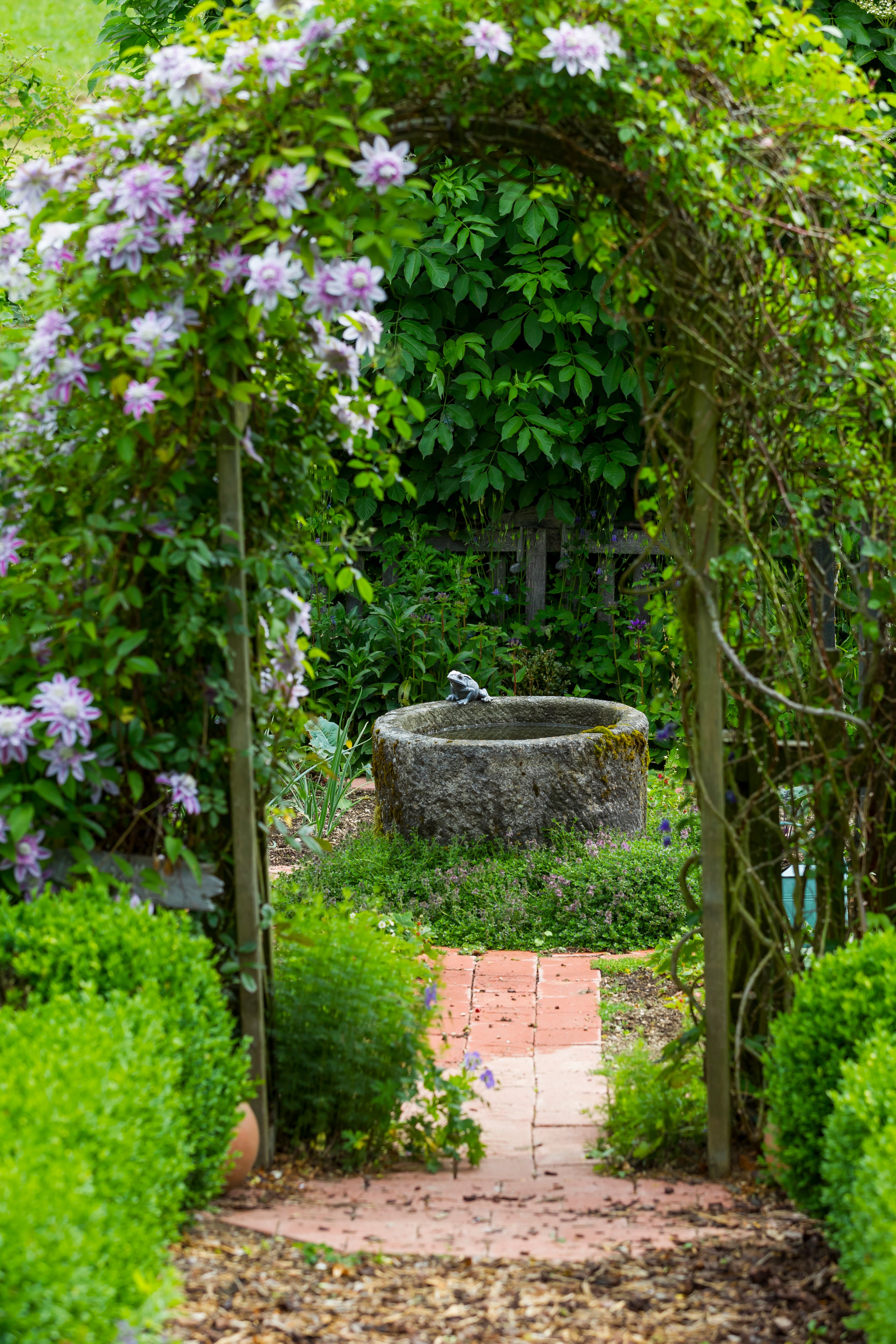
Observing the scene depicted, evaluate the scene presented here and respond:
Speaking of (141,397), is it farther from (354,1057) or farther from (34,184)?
(354,1057)

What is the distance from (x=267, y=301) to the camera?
2447 mm

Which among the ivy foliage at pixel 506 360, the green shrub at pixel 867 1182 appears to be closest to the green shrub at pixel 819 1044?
the green shrub at pixel 867 1182

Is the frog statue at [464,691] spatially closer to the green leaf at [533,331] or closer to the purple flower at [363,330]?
the green leaf at [533,331]

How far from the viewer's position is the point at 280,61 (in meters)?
2.37

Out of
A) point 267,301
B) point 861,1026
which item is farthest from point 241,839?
point 861,1026

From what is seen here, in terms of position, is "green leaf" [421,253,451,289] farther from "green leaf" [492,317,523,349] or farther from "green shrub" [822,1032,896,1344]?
"green shrub" [822,1032,896,1344]

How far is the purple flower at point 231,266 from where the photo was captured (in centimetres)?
250

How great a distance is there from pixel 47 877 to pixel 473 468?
4.73 metres

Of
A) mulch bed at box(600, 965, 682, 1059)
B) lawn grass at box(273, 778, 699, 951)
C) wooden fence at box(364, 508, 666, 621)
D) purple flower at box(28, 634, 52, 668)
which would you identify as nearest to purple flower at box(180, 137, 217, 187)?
purple flower at box(28, 634, 52, 668)

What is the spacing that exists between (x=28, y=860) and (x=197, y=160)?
4.79 ft

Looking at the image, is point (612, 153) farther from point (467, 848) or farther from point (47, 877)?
point (467, 848)

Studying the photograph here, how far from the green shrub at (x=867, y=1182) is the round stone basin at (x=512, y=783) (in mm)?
2835

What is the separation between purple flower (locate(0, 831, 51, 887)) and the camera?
256 cm

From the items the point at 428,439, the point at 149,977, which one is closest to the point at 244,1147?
the point at 149,977
